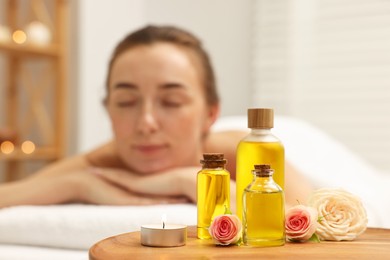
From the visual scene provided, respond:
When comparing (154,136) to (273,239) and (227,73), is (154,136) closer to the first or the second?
(273,239)

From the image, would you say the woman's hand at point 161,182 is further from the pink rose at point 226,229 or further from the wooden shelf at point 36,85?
the wooden shelf at point 36,85

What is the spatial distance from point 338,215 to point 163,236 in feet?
0.93

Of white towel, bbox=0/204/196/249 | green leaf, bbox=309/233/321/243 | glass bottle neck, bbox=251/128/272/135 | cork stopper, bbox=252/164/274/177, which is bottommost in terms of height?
white towel, bbox=0/204/196/249

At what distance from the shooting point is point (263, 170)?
2.93 ft

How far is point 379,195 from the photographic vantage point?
6.64 feet

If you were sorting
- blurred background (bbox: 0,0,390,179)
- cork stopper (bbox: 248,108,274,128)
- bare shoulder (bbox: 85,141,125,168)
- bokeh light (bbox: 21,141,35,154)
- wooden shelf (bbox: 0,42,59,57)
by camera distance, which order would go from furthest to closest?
1. blurred background (bbox: 0,0,390,179)
2. bokeh light (bbox: 21,141,35,154)
3. wooden shelf (bbox: 0,42,59,57)
4. bare shoulder (bbox: 85,141,125,168)
5. cork stopper (bbox: 248,108,274,128)

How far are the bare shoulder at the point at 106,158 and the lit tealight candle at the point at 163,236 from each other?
959 mm

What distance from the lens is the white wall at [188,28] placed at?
2.96 m

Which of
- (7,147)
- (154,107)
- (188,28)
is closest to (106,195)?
(154,107)

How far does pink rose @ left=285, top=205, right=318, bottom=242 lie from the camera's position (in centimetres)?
95

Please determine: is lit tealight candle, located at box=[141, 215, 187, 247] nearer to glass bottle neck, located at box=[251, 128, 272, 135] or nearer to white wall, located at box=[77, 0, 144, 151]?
glass bottle neck, located at box=[251, 128, 272, 135]

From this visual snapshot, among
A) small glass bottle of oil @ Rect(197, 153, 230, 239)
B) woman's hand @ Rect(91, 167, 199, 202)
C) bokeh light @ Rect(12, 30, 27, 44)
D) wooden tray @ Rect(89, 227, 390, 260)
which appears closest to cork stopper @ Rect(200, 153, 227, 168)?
small glass bottle of oil @ Rect(197, 153, 230, 239)

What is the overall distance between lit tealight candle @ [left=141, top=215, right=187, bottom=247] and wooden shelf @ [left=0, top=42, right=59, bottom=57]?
71.4 inches

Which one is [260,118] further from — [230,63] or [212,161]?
[230,63]
